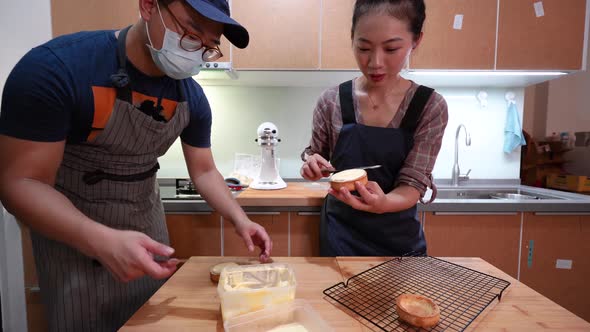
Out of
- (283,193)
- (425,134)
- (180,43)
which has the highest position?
(180,43)

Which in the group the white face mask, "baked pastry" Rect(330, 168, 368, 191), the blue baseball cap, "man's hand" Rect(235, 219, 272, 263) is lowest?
"man's hand" Rect(235, 219, 272, 263)

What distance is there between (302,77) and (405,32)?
1.21m

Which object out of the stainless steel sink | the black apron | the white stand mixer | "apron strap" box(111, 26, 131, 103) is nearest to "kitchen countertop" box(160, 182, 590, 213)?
the white stand mixer

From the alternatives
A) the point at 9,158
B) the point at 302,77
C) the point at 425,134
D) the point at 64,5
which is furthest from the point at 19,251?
the point at 425,134

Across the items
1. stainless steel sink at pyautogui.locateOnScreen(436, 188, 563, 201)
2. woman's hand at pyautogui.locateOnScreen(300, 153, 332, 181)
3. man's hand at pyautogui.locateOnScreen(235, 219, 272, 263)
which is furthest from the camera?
stainless steel sink at pyautogui.locateOnScreen(436, 188, 563, 201)

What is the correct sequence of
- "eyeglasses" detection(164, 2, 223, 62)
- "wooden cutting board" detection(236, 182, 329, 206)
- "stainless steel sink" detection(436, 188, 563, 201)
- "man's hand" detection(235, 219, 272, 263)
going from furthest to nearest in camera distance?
"stainless steel sink" detection(436, 188, 563, 201)
"wooden cutting board" detection(236, 182, 329, 206)
"man's hand" detection(235, 219, 272, 263)
"eyeglasses" detection(164, 2, 223, 62)

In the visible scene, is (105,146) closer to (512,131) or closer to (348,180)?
(348,180)

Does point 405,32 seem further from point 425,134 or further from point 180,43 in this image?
point 180,43

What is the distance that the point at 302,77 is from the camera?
2113mm

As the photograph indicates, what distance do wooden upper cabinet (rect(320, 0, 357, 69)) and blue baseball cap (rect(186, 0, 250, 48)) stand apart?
1.16 m

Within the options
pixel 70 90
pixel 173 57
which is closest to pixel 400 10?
pixel 173 57

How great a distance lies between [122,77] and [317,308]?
0.78 metres

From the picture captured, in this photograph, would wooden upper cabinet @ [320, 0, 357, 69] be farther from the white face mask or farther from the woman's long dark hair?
the white face mask

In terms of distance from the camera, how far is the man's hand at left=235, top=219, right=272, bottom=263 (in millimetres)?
904
